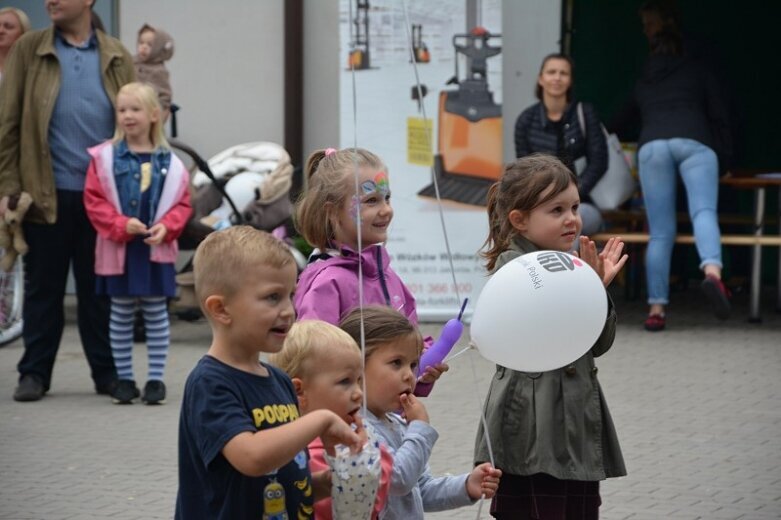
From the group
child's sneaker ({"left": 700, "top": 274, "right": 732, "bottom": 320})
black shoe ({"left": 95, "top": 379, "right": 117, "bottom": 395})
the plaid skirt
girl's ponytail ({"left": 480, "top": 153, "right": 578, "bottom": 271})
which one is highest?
girl's ponytail ({"left": 480, "top": 153, "right": 578, "bottom": 271})

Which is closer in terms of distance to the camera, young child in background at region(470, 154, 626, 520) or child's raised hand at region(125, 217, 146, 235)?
young child in background at region(470, 154, 626, 520)

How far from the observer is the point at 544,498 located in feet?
14.4

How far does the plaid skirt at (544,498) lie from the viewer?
4.38 m

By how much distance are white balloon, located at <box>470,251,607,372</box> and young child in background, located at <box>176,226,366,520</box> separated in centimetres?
84

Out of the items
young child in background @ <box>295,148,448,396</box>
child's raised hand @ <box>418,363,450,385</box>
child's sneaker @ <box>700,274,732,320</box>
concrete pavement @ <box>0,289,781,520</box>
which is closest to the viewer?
child's raised hand @ <box>418,363,450,385</box>

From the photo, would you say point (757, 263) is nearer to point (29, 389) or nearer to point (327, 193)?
point (29, 389)

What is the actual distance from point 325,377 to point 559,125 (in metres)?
7.50

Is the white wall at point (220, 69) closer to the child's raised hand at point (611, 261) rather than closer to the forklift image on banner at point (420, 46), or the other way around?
the forklift image on banner at point (420, 46)

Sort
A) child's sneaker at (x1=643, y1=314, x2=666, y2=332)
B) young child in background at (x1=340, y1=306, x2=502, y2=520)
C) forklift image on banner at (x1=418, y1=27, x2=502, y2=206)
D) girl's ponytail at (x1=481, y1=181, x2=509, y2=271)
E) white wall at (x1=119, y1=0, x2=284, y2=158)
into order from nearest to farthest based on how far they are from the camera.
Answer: young child in background at (x1=340, y1=306, x2=502, y2=520) < girl's ponytail at (x1=481, y1=181, x2=509, y2=271) < child's sneaker at (x1=643, y1=314, x2=666, y2=332) < forklift image on banner at (x1=418, y1=27, x2=502, y2=206) < white wall at (x1=119, y1=0, x2=284, y2=158)

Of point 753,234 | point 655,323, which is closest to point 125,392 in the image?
point 655,323

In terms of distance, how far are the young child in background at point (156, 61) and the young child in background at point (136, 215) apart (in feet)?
10.5

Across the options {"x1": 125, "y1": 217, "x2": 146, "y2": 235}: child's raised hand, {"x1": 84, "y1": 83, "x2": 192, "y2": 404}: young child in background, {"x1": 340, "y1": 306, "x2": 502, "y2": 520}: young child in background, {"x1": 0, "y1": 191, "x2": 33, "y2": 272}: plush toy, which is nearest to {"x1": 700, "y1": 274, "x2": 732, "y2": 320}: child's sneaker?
{"x1": 84, "y1": 83, "x2": 192, "y2": 404}: young child in background

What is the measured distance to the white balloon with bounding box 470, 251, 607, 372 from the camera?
3.88 metres

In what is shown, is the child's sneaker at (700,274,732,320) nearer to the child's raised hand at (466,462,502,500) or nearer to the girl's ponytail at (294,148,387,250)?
the girl's ponytail at (294,148,387,250)
